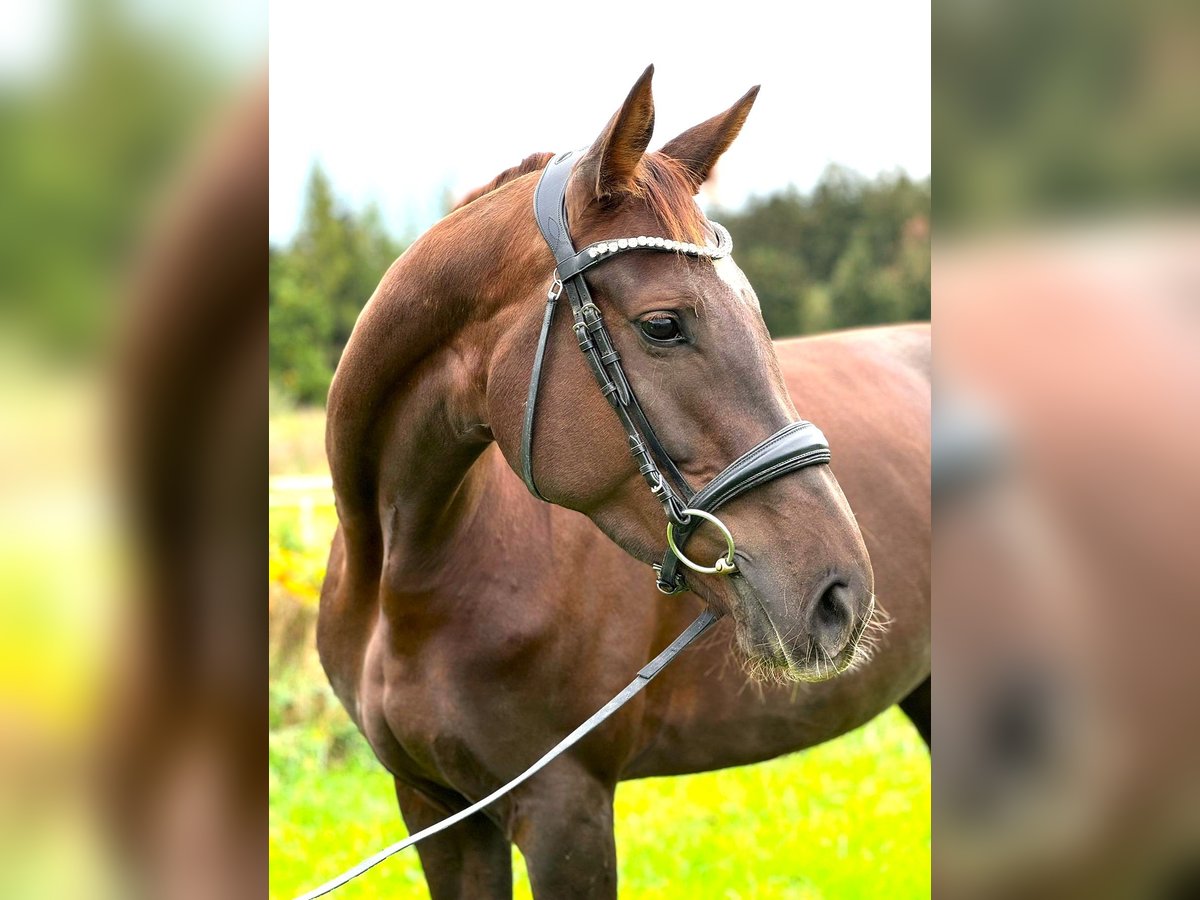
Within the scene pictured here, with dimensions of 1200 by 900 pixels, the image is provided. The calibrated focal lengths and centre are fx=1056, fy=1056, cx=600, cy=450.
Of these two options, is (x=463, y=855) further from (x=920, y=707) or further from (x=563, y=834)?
(x=920, y=707)

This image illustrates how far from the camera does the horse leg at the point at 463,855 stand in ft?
9.66

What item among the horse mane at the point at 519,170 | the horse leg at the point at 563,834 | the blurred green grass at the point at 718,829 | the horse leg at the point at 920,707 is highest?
the horse mane at the point at 519,170

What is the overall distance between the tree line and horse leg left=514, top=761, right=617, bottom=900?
7.57m

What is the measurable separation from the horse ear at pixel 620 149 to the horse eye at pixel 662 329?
280 millimetres

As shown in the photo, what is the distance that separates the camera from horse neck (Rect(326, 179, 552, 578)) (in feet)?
7.14

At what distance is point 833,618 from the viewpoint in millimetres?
1837

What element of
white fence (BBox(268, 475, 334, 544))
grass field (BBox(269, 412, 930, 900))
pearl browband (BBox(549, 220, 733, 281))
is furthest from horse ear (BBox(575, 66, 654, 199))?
white fence (BBox(268, 475, 334, 544))

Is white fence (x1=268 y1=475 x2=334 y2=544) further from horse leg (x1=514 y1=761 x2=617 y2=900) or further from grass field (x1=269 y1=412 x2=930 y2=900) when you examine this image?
horse leg (x1=514 y1=761 x2=617 y2=900)

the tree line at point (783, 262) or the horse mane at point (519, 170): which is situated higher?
the horse mane at point (519, 170)
